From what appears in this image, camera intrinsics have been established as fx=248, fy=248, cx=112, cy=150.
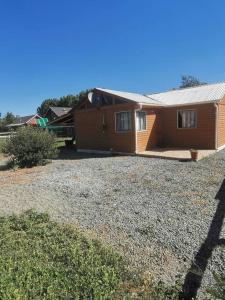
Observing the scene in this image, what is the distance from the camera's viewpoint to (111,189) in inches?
283

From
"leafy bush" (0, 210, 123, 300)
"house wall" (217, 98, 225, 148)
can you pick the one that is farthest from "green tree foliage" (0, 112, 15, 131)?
"leafy bush" (0, 210, 123, 300)

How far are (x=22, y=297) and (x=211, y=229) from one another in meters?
3.30

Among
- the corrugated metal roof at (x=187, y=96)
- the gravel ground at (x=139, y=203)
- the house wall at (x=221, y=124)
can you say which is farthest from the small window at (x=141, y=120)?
the house wall at (x=221, y=124)

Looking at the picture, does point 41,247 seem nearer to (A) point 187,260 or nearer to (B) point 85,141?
(A) point 187,260

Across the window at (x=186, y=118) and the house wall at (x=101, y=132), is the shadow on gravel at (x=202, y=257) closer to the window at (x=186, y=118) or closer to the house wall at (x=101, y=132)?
the house wall at (x=101, y=132)

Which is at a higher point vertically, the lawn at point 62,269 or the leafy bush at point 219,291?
the leafy bush at point 219,291

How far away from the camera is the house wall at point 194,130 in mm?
12875

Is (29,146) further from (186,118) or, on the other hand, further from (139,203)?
(186,118)

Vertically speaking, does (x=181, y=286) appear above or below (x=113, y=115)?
below

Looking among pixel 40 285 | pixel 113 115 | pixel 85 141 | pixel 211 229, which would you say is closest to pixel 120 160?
pixel 113 115

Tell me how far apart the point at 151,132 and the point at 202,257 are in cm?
1071

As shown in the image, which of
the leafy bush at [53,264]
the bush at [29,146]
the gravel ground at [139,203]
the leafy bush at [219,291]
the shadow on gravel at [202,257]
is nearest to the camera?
the leafy bush at [219,291]

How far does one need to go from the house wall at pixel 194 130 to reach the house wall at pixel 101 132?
9.74 feet

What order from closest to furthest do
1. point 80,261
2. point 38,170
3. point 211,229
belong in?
1. point 80,261
2. point 211,229
3. point 38,170
